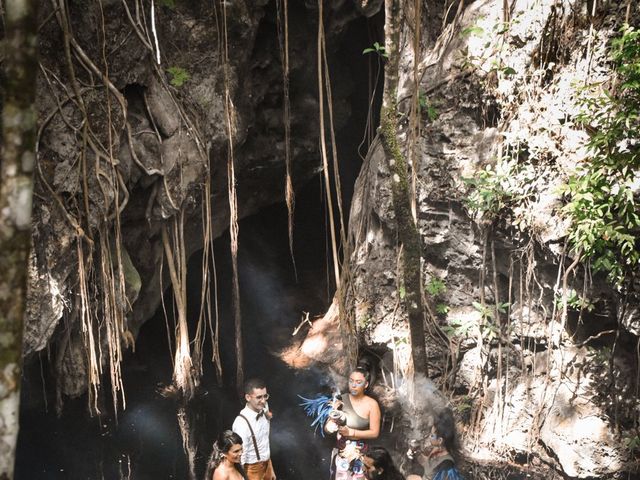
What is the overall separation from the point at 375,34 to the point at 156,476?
5.14m

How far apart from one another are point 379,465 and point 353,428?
0.80 meters

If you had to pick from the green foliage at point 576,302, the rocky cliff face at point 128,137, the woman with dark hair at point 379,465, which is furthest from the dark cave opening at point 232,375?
the green foliage at point 576,302

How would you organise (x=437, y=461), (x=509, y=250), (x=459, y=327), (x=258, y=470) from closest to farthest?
(x=437, y=461), (x=258, y=470), (x=509, y=250), (x=459, y=327)

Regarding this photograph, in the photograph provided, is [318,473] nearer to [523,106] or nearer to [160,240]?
[160,240]

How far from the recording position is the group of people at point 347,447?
3.95m

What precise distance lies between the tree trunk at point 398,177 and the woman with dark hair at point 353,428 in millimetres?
508

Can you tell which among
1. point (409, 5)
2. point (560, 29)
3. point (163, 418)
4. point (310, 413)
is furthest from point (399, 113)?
point (163, 418)

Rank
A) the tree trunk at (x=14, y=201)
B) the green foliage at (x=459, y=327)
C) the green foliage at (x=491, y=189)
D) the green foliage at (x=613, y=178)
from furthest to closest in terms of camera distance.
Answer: the green foliage at (x=459, y=327), the green foliage at (x=491, y=189), the green foliage at (x=613, y=178), the tree trunk at (x=14, y=201)

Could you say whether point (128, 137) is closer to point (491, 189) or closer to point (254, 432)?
point (254, 432)

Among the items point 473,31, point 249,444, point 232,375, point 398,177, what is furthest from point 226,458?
point 473,31

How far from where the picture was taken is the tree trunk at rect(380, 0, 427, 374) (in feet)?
14.1

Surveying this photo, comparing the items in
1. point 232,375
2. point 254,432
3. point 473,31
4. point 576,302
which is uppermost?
point 473,31

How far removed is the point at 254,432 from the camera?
4.39 meters

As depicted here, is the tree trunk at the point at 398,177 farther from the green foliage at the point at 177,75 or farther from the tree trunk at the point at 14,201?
the tree trunk at the point at 14,201
